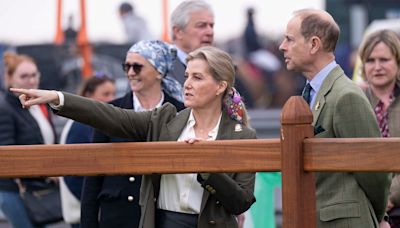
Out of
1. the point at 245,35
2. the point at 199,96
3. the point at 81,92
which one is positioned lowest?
the point at 199,96

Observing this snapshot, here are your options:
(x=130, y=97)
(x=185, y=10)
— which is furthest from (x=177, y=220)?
(x=185, y=10)

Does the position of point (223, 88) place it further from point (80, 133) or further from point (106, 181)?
point (80, 133)

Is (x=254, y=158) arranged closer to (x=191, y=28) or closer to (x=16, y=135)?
(x=191, y=28)

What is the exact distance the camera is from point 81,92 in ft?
29.0

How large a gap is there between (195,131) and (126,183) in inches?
37.5

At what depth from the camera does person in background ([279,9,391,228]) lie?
5785 mm

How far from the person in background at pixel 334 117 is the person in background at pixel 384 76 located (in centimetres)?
115

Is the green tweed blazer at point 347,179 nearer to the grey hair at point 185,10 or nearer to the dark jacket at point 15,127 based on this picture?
the grey hair at point 185,10

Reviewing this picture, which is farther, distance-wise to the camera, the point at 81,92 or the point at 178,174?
the point at 81,92

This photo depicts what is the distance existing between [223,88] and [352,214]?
2.93 feet

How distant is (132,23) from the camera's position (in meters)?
15.5

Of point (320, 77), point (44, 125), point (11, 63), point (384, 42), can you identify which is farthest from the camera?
point (11, 63)

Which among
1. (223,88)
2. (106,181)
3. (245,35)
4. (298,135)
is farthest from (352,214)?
(245,35)

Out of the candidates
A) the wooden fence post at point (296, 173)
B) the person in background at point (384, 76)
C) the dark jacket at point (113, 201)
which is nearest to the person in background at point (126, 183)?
the dark jacket at point (113, 201)
